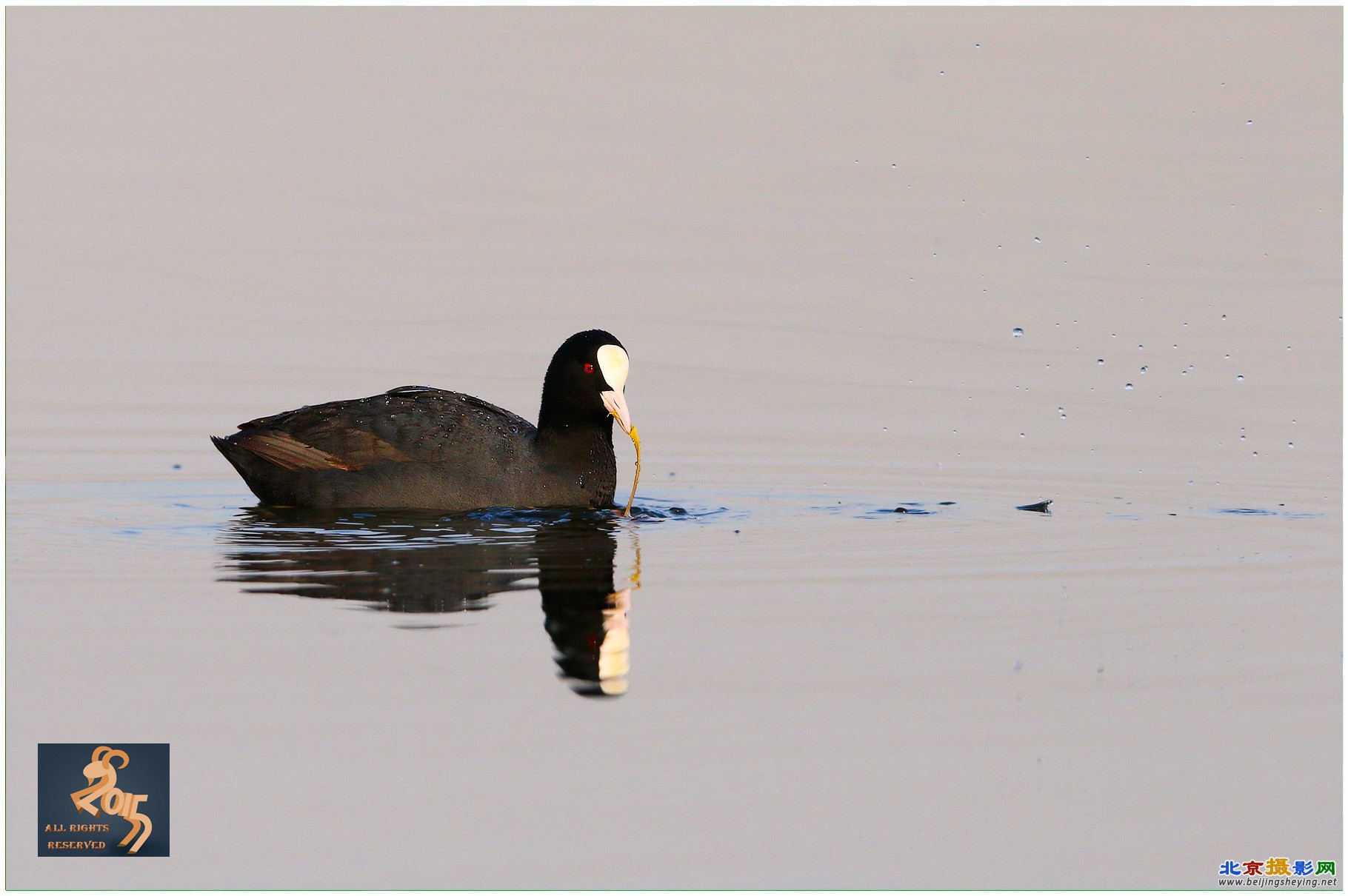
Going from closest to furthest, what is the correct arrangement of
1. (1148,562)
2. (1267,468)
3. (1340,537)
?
(1148,562), (1340,537), (1267,468)

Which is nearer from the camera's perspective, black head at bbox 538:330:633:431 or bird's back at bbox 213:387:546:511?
bird's back at bbox 213:387:546:511

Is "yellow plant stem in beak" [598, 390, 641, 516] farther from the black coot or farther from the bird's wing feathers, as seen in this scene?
the bird's wing feathers

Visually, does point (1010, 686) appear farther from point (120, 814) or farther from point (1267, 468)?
point (1267, 468)

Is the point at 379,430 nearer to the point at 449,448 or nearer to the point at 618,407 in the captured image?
the point at 449,448

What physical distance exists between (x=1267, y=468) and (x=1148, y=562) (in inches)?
141

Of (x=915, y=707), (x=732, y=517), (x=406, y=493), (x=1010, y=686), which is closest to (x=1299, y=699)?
(x=1010, y=686)

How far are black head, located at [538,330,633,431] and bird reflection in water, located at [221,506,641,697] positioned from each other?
631 millimetres

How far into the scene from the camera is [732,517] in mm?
10516

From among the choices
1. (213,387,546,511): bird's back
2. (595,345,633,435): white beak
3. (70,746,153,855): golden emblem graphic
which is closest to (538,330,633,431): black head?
(595,345,633,435): white beak

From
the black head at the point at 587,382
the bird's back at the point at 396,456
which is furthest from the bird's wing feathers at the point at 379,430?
the black head at the point at 587,382

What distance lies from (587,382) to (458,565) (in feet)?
8.00

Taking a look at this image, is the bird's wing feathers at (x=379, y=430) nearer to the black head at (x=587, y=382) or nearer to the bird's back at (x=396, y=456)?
the bird's back at (x=396, y=456)

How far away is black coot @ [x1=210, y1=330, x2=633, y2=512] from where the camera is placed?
34.6 feet

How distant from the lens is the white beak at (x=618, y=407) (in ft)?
35.1
